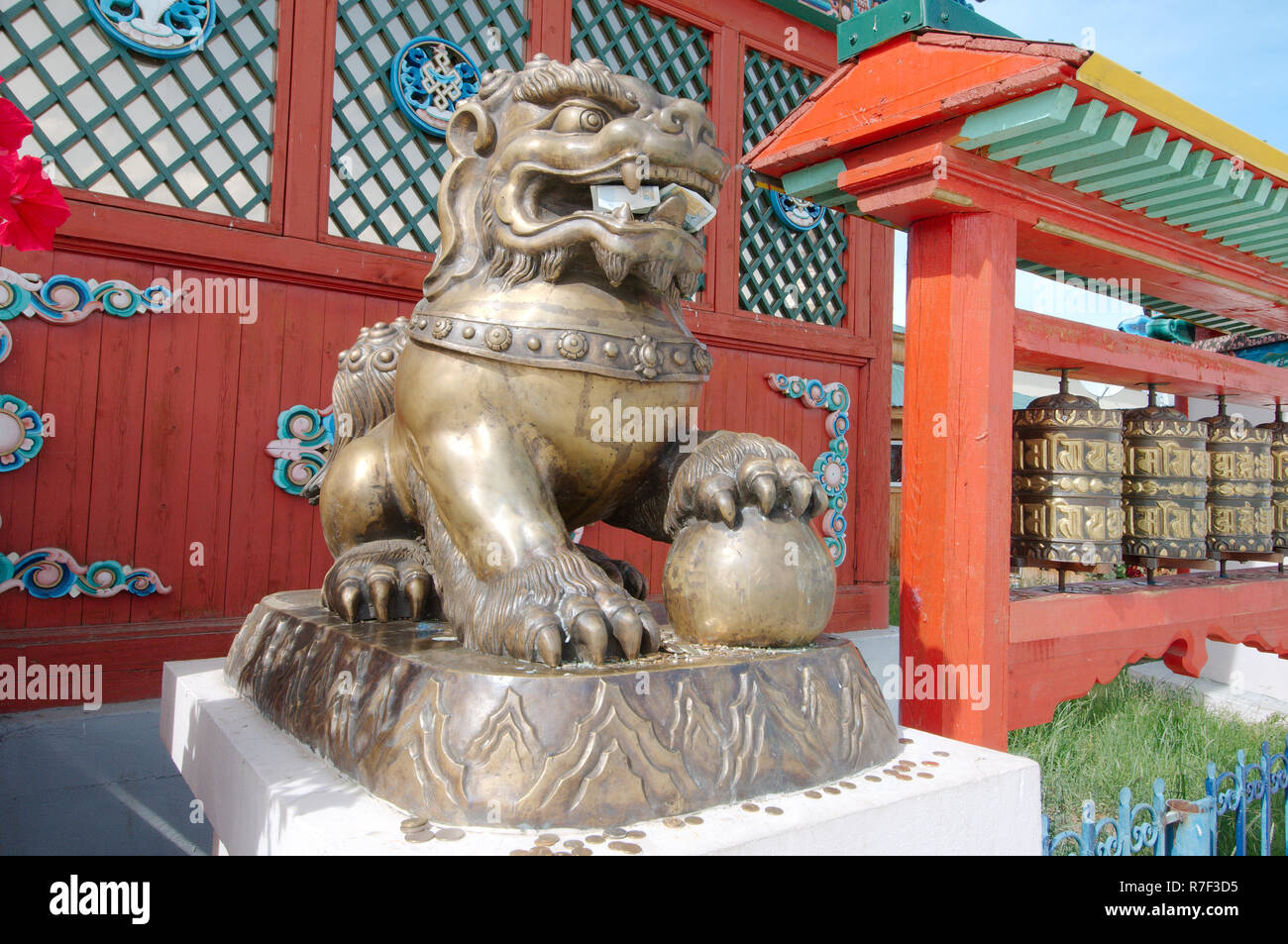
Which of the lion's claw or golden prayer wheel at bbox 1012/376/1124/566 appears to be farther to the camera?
golden prayer wheel at bbox 1012/376/1124/566

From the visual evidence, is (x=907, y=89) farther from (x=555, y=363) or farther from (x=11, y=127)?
(x=11, y=127)

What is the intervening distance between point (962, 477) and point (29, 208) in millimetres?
2053

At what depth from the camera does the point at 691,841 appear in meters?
1.04

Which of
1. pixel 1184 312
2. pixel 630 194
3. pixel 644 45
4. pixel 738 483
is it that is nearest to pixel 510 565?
pixel 738 483

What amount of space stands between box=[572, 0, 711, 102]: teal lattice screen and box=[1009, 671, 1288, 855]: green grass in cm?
343

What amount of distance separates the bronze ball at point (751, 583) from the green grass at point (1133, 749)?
191cm

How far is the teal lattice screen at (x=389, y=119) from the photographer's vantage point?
346cm

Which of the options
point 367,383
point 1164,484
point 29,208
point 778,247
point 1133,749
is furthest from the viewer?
point 778,247

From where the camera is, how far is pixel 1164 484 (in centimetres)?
297

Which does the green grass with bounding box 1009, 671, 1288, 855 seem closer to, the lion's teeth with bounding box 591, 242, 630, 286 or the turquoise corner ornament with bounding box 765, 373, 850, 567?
the turquoise corner ornament with bounding box 765, 373, 850, 567

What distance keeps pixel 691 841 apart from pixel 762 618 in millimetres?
379

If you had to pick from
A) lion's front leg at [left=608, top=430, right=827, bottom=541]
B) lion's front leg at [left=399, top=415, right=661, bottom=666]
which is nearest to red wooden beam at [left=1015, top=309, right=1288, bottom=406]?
lion's front leg at [left=608, top=430, right=827, bottom=541]

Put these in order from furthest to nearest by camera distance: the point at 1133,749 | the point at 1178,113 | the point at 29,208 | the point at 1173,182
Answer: the point at 1133,749
the point at 1173,182
the point at 1178,113
the point at 29,208

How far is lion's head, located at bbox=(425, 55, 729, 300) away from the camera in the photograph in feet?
4.24
